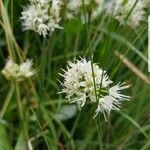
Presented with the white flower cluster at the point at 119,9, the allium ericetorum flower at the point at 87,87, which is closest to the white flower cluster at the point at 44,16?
the white flower cluster at the point at 119,9

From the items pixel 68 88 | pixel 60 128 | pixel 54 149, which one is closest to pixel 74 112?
pixel 60 128

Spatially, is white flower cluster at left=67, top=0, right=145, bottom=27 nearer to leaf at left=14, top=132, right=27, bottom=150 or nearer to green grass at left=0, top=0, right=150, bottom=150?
green grass at left=0, top=0, right=150, bottom=150

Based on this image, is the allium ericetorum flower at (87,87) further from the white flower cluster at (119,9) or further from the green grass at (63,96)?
the green grass at (63,96)

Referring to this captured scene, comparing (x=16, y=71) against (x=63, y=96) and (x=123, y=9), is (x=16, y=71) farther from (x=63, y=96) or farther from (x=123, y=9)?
(x=63, y=96)

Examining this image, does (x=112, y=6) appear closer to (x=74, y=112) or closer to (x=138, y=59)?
(x=74, y=112)

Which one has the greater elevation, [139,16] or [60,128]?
[139,16]

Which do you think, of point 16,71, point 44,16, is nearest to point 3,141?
point 16,71

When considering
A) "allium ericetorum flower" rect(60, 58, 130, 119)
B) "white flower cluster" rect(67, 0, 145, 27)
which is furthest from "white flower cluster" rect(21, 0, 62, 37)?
"allium ericetorum flower" rect(60, 58, 130, 119)
